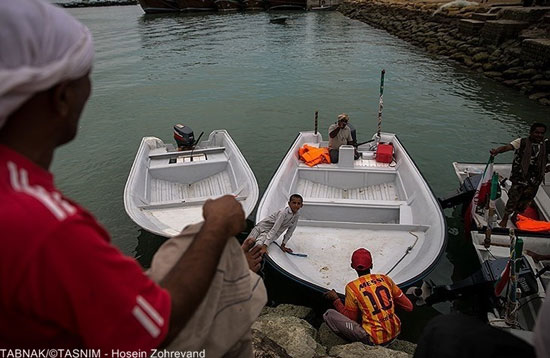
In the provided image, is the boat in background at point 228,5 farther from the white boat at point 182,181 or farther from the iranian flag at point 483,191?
the iranian flag at point 483,191

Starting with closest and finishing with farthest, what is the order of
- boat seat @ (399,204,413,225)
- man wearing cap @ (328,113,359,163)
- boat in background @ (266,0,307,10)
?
boat seat @ (399,204,413,225)
man wearing cap @ (328,113,359,163)
boat in background @ (266,0,307,10)

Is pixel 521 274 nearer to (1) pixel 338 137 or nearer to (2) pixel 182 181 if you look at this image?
(1) pixel 338 137

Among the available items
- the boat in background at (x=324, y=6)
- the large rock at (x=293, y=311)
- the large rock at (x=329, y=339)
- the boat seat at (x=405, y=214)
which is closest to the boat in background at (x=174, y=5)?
the boat in background at (x=324, y=6)

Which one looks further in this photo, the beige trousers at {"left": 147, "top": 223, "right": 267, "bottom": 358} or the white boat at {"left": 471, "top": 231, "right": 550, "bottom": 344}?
the white boat at {"left": 471, "top": 231, "right": 550, "bottom": 344}

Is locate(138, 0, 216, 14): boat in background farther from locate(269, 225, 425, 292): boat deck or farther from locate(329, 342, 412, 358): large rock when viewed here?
locate(329, 342, 412, 358): large rock

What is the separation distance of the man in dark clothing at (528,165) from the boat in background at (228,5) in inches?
1906

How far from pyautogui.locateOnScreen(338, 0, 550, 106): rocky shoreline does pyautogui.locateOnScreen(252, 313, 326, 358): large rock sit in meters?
15.9

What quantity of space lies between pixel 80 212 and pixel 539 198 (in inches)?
321

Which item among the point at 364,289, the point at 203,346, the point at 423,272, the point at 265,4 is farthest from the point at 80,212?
the point at 265,4

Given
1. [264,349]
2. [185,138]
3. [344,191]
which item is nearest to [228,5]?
[185,138]

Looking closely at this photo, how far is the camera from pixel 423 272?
204 inches

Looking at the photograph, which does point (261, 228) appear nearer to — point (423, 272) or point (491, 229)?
point (423, 272)

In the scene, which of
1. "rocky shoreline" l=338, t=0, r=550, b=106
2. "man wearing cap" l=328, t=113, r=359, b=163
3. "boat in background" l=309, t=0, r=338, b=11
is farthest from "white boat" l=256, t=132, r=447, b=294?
"boat in background" l=309, t=0, r=338, b=11

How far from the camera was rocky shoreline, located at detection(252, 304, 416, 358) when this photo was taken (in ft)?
10.6
